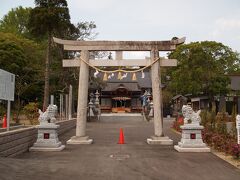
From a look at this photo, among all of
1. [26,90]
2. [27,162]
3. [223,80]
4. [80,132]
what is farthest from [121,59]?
[223,80]

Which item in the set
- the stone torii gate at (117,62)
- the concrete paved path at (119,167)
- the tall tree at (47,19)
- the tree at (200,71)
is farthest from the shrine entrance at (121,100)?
the concrete paved path at (119,167)

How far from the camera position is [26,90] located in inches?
1686

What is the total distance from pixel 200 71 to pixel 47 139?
3262 centimetres

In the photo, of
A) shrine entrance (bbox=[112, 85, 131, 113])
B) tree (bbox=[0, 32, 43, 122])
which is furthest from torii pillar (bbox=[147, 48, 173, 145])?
shrine entrance (bbox=[112, 85, 131, 113])

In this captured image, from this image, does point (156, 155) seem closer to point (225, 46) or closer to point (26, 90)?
point (26, 90)

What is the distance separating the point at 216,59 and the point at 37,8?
27589 mm

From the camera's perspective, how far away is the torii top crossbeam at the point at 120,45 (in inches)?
665

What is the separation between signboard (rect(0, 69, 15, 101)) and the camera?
11469 millimetres

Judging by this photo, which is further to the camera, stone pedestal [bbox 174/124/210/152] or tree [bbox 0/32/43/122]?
tree [bbox 0/32/43/122]

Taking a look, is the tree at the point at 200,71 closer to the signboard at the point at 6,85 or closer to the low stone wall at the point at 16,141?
the low stone wall at the point at 16,141

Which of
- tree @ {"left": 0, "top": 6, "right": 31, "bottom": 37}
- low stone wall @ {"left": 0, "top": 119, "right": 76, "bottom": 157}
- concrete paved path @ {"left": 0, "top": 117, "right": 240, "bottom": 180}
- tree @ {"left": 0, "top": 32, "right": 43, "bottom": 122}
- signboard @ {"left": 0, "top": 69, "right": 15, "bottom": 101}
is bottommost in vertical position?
concrete paved path @ {"left": 0, "top": 117, "right": 240, "bottom": 180}

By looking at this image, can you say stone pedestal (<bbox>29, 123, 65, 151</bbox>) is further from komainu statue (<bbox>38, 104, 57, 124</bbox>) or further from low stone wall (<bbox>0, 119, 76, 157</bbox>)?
low stone wall (<bbox>0, 119, 76, 157</bbox>)

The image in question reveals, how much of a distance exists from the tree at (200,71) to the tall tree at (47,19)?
63.1 feet

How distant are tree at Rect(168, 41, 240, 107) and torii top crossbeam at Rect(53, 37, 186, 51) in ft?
90.1
